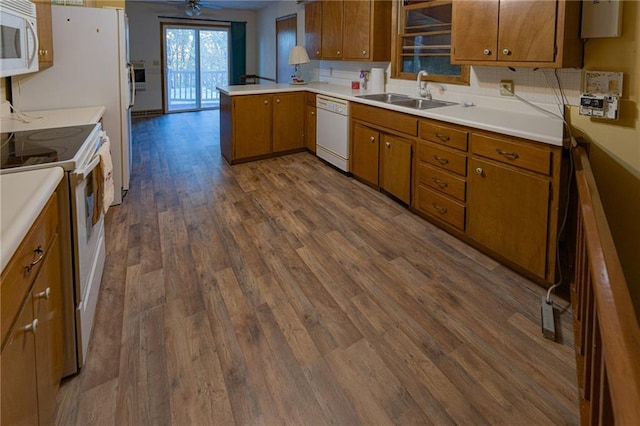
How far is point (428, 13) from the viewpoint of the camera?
387cm

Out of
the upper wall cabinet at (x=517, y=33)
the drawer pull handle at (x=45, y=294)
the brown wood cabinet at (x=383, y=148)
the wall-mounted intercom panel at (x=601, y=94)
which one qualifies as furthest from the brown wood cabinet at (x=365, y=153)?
the drawer pull handle at (x=45, y=294)

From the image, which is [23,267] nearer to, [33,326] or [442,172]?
[33,326]

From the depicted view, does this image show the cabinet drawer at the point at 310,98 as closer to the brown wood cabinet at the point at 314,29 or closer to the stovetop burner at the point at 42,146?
the brown wood cabinet at the point at 314,29

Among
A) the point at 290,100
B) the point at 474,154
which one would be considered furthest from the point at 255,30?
the point at 474,154

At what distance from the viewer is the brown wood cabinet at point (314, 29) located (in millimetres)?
5348

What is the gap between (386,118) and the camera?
3689mm

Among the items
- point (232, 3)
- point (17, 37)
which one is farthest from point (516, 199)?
point (232, 3)

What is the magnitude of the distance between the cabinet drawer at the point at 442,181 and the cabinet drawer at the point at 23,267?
2.39 meters

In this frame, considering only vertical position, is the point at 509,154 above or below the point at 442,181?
above

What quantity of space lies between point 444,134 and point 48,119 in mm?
2696

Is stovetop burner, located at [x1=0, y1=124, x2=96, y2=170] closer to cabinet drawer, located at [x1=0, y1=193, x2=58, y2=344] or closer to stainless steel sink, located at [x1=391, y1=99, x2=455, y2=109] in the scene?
cabinet drawer, located at [x1=0, y1=193, x2=58, y2=344]

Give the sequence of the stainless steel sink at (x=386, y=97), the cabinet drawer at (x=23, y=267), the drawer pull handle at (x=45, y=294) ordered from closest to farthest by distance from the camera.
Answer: the cabinet drawer at (x=23, y=267) < the drawer pull handle at (x=45, y=294) < the stainless steel sink at (x=386, y=97)

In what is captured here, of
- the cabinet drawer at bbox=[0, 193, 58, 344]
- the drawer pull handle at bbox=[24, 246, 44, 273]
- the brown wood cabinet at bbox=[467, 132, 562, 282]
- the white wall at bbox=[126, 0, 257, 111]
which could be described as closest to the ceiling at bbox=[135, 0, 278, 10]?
the white wall at bbox=[126, 0, 257, 111]

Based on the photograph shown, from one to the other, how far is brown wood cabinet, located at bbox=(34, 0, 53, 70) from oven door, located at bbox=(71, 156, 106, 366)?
1.40 metres
